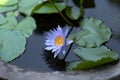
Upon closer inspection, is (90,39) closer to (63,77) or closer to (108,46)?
(108,46)

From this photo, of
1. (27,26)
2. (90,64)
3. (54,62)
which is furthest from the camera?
(27,26)

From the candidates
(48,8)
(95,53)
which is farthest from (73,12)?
(95,53)

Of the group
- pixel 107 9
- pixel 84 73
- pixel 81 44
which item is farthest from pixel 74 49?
pixel 107 9

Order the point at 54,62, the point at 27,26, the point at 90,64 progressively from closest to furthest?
the point at 90,64
the point at 54,62
the point at 27,26

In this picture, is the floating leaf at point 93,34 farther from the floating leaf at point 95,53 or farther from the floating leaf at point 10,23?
the floating leaf at point 10,23

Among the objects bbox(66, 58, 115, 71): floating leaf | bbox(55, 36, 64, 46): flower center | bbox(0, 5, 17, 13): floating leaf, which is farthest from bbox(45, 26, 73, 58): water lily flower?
bbox(0, 5, 17, 13): floating leaf

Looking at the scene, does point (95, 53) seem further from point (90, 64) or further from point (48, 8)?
point (48, 8)

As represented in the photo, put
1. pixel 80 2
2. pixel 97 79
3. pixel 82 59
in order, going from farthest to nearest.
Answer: pixel 80 2, pixel 82 59, pixel 97 79

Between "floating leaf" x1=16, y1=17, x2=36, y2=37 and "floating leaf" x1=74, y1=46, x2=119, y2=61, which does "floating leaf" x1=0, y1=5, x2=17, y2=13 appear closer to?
"floating leaf" x1=16, y1=17, x2=36, y2=37
